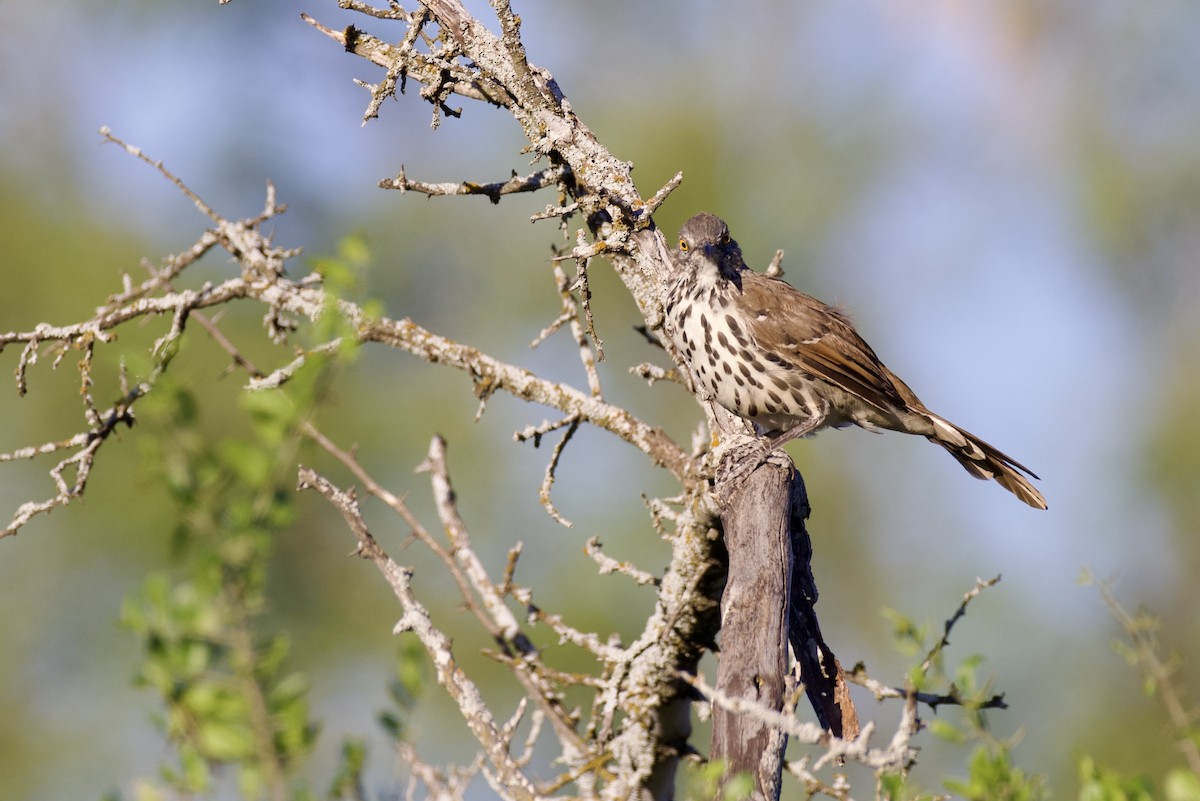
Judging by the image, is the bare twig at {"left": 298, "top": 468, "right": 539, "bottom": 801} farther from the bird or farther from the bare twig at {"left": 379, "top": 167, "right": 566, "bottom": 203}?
the bird

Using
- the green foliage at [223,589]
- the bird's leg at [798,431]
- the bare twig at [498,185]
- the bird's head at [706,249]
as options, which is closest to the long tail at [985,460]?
the bird's leg at [798,431]

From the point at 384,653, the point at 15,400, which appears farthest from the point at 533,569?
the point at 15,400

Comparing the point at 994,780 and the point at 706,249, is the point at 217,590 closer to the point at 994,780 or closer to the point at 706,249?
the point at 994,780

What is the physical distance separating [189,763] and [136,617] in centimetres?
26

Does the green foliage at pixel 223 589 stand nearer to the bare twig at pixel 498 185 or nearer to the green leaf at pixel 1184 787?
the green leaf at pixel 1184 787

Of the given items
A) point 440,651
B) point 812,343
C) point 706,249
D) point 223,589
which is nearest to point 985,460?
point 812,343

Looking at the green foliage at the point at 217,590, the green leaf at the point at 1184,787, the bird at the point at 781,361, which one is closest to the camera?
the green foliage at the point at 217,590

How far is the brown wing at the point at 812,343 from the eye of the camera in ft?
15.8

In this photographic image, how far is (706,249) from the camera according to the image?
4.82 metres

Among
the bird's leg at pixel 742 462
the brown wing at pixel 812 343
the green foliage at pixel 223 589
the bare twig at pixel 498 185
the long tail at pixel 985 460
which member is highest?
the brown wing at pixel 812 343

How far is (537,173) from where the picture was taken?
141 inches

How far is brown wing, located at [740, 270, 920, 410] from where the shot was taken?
481cm

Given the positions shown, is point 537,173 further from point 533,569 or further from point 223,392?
point 223,392

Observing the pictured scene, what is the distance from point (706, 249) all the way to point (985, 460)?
52.8 inches
